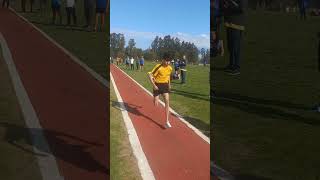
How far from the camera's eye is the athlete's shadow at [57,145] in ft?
11.4

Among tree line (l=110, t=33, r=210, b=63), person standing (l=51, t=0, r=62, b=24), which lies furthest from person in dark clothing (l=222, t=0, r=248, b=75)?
person standing (l=51, t=0, r=62, b=24)

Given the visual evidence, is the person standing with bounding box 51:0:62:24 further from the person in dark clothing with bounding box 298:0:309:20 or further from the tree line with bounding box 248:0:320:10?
the person in dark clothing with bounding box 298:0:309:20

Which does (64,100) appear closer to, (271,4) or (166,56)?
(166,56)

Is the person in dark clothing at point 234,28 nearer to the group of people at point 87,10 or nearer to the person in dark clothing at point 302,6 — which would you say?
the person in dark clothing at point 302,6

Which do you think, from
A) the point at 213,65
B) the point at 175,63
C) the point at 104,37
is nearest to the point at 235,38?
the point at 213,65

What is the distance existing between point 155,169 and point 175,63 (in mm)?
902

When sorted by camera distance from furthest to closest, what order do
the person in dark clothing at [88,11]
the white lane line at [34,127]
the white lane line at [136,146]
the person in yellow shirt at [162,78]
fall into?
1. the person in dark clothing at [88,11]
2. the person in yellow shirt at [162,78]
3. the white lane line at [34,127]
4. the white lane line at [136,146]

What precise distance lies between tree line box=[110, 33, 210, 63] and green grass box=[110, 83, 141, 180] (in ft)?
1.69

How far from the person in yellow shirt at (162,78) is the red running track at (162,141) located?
64mm

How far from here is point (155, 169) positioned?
11.2 ft

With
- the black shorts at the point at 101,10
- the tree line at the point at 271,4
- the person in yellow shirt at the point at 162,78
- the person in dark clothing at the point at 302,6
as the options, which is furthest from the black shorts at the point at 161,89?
the person in dark clothing at the point at 302,6

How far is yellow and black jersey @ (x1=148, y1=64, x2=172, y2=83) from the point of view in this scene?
3652 mm

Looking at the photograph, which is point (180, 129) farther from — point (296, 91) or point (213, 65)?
point (296, 91)

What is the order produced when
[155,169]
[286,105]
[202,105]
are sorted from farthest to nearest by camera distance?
[286,105] < [202,105] < [155,169]
